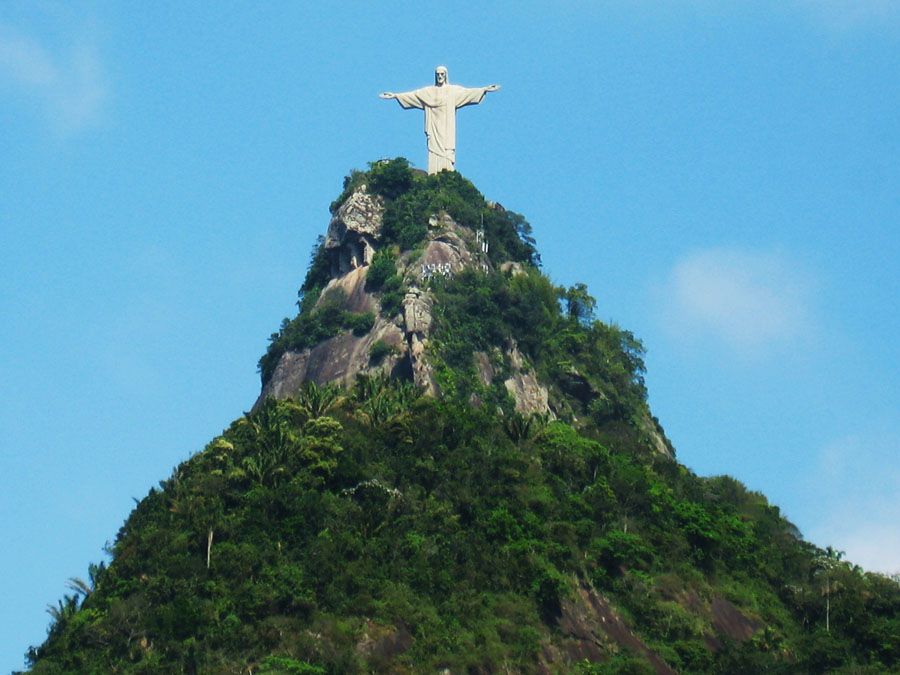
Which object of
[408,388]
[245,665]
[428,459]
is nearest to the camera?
[245,665]

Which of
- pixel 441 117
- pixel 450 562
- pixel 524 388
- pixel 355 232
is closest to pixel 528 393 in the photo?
pixel 524 388

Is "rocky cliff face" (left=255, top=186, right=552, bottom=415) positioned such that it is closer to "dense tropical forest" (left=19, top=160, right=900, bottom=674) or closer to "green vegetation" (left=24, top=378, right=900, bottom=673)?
"dense tropical forest" (left=19, top=160, right=900, bottom=674)

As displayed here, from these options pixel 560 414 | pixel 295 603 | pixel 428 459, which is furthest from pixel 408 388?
pixel 295 603

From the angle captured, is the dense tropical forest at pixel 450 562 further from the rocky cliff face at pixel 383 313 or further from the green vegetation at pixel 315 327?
the green vegetation at pixel 315 327

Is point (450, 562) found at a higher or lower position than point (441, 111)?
lower

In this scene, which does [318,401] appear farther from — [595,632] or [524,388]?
[595,632]

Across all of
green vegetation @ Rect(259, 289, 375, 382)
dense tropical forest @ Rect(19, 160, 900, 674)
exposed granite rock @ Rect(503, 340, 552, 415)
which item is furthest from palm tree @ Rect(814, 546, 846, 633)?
green vegetation @ Rect(259, 289, 375, 382)

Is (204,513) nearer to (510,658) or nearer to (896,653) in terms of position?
(510,658)
